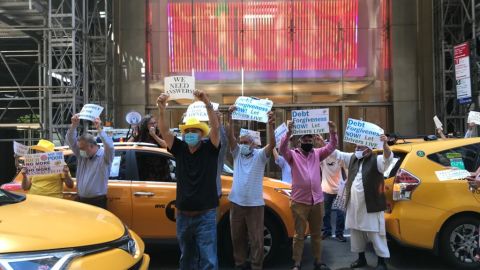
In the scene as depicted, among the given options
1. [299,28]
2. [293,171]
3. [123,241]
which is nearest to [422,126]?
[299,28]

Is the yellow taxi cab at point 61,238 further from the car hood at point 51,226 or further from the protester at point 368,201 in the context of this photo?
the protester at point 368,201

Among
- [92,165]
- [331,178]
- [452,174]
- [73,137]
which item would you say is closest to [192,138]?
[92,165]

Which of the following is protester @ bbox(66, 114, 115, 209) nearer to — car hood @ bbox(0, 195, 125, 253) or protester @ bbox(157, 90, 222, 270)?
protester @ bbox(157, 90, 222, 270)

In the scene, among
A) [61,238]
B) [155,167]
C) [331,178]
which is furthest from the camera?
[331,178]

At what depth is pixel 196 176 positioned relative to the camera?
4.88 m

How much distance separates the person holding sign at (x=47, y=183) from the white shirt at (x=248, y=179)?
6.90ft

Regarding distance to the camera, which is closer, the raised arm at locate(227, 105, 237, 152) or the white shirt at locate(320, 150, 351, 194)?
the raised arm at locate(227, 105, 237, 152)

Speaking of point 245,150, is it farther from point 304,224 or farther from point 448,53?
point 448,53

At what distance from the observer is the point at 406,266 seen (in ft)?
21.8

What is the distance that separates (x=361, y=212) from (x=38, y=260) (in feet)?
13.7

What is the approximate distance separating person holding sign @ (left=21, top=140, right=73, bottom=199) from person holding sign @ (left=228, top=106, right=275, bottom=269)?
2108mm

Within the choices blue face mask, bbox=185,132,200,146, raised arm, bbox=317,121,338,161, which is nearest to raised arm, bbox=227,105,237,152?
raised arm, bbox=317,121,338,161

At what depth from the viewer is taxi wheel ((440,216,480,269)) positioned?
20.6ft

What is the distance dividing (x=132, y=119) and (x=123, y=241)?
22.9 feet
